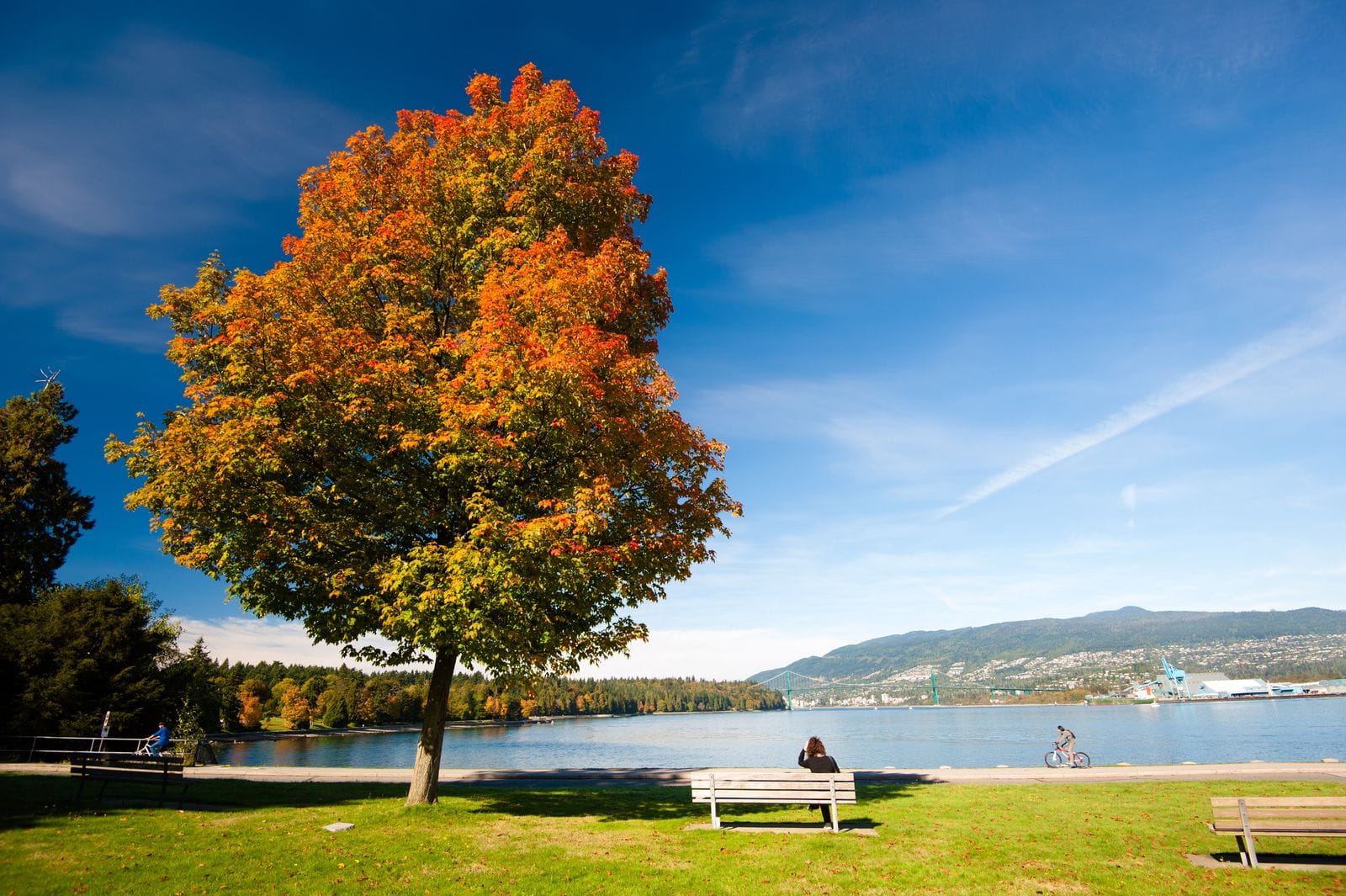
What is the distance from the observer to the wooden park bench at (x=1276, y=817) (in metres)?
9.13

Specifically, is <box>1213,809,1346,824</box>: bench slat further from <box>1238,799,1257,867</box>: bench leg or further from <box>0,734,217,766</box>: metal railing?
<box>0,734,217,766</box>: metal railing

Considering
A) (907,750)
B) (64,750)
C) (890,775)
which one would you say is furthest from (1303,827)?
(907,750)

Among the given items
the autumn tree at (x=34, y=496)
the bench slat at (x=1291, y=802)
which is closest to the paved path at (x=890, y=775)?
the bench slat at (x=1291, y=802)

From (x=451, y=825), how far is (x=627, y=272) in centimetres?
1162

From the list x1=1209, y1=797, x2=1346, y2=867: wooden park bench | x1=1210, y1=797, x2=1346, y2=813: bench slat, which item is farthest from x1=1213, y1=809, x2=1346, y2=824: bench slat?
x1=1210, y1=797, x2=1346, y2=813: bench slat

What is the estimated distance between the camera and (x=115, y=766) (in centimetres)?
1545

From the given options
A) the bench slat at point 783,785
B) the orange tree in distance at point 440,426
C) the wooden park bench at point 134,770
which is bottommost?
the bench slat at point 783,785

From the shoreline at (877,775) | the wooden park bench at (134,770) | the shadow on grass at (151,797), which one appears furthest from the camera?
the shoreline at (877,775)

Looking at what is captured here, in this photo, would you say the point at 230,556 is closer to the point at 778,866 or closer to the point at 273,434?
the point at 273,434

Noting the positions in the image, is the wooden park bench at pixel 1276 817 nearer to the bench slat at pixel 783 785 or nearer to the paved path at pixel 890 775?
the bench slat at pixel 783 785

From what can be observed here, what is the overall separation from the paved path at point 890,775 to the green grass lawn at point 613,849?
3.76m

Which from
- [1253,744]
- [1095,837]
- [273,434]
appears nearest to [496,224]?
[273,434]

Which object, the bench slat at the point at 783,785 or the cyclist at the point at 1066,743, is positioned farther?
the cyclist at the point at 1066,743

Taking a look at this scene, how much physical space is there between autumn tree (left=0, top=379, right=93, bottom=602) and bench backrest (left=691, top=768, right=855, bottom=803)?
40460 mm
